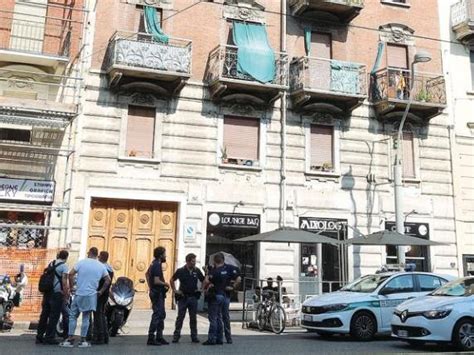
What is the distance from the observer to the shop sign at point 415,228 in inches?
832

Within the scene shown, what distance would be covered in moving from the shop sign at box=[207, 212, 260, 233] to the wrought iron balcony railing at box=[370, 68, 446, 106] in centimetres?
720

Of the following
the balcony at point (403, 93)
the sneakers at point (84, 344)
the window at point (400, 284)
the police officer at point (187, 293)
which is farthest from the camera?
the balcony at point (403, 93)

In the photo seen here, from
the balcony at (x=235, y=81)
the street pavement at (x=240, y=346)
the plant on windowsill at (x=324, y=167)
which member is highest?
the balcony at (x=235, y=81)

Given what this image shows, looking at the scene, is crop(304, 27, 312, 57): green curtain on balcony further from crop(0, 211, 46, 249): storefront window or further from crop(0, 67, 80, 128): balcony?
crop(0, 211, 46, 249): storefront window

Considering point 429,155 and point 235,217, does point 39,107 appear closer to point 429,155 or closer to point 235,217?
point 235,217

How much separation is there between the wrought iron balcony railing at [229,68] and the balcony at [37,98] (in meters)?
4.85

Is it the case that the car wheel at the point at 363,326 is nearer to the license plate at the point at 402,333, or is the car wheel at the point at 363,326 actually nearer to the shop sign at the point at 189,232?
the license plate at the point at 402,333

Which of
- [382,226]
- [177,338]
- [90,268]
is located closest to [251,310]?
[177,338]

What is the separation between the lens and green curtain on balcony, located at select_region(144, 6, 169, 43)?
18859 mm

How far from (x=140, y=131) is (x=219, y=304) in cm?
944

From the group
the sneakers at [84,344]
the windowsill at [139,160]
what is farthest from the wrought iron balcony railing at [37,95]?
the sneakers at [84,344]

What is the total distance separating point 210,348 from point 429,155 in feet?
49.8

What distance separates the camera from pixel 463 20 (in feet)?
75.1

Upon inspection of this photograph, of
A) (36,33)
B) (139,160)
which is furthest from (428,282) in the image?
(36,33)
